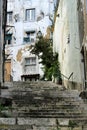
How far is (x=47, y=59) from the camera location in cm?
2728

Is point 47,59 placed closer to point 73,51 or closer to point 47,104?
point 73,51

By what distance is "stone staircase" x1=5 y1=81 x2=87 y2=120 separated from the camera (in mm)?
11633

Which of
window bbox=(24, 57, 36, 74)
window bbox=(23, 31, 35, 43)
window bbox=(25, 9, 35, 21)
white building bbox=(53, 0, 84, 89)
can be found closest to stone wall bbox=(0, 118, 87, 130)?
white building bbox=(53, 0, 84, 89)

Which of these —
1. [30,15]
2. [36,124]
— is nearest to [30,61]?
[30,15]

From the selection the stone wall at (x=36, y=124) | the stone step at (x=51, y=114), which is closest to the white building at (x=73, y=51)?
the stone step at (x=51, y=114)

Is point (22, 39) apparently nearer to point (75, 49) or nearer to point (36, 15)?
point (36, 15)

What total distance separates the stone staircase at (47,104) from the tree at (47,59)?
968 cm

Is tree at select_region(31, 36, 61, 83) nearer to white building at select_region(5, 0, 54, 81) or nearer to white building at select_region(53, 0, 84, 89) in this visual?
white building at select_region(53, 0, 84, 89)

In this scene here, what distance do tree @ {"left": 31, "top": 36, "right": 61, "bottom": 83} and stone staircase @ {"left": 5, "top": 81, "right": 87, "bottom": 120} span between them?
968 centimetres

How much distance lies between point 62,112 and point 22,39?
2595 centimetres

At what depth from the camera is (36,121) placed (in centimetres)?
1054

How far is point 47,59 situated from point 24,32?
430 inches

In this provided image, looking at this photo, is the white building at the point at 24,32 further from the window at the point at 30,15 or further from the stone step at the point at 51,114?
the stone step at the point at 51,114

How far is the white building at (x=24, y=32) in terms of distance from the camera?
118 feet
